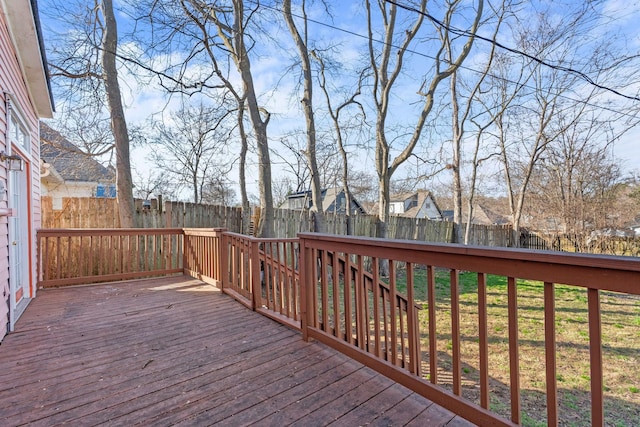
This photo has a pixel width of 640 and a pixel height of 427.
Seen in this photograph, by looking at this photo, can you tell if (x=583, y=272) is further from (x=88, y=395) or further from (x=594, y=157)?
(x=594, y=157)

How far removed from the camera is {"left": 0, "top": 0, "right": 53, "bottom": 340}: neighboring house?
10.1ft

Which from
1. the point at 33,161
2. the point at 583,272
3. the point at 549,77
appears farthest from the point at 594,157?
the point at 33,161

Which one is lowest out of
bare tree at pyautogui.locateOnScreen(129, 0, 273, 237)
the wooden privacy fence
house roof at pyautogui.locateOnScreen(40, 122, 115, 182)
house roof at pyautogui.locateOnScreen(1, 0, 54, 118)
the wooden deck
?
the wooden deck

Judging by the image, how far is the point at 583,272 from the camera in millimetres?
1238

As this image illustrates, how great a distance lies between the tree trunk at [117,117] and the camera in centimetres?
616

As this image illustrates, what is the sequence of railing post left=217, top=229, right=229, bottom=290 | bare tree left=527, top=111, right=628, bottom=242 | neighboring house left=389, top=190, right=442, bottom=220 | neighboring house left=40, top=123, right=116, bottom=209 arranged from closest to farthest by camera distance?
railing post left=217, top=229, right=229, bottom=290 → neighboring house left=40, top=123, right=116, bottom=209 → bare tree left=527, top=111, right=628, bottom=242 → neighboring house left=389, top=190, right=442, bottom=220

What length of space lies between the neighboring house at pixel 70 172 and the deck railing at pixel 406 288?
3.90 metres

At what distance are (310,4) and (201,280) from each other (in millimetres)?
6860

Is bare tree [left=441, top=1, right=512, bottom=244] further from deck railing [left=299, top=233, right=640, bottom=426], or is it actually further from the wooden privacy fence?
deck railing [left=299, top=233, right=640, bottom=426]

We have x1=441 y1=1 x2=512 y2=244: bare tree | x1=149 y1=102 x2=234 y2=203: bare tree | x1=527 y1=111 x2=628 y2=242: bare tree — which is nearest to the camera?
x1=149 y1=102 x2=234 y2=203: bare tree

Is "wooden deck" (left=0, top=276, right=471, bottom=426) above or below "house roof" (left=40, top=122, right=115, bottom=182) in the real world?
below

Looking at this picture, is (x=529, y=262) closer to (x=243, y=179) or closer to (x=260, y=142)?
(x=260, y=142)

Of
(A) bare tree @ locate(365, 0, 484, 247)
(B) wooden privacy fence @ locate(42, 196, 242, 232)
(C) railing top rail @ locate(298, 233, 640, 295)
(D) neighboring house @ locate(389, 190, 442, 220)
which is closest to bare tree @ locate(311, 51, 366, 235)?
(A) bare tree @ locate(365, 0, 484, 247)

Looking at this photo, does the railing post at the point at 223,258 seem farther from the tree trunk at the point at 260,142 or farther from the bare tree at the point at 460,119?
the bare tree at the point at 460,119
